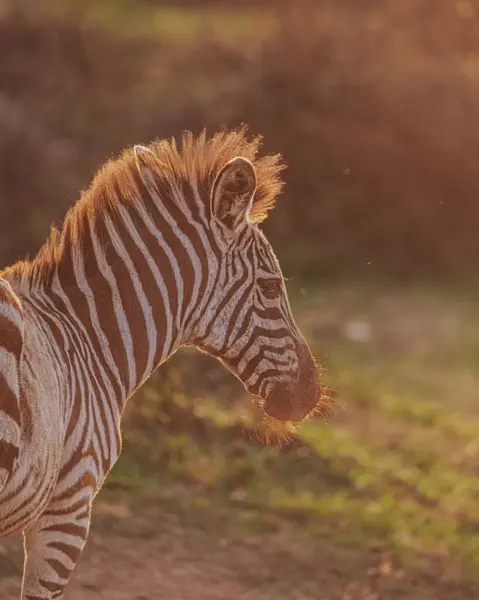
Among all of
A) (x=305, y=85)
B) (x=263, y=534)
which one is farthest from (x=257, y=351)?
(x=305, y=85)

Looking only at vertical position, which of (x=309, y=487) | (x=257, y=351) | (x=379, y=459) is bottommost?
(x=257, y=351)

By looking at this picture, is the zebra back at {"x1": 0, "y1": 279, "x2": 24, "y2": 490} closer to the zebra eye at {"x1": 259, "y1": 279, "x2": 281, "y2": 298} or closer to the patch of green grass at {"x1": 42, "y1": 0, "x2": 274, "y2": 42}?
the zebra eye at {"x1": 259, "y1": 279, "x2": 281, "y2": 298}

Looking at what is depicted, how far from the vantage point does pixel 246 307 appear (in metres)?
4.83

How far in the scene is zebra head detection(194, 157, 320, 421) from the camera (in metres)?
4.79

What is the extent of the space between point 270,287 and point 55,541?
1357 mm

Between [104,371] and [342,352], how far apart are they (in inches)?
378

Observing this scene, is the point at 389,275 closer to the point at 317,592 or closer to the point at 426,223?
the point at 426,223

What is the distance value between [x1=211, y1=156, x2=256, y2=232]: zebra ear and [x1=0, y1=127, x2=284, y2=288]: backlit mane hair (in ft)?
0.26

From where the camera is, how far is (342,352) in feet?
46.0

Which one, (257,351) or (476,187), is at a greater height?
(476,187)

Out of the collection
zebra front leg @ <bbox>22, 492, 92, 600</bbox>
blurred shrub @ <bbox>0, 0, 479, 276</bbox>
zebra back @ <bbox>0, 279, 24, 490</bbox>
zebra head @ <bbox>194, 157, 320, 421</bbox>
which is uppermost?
blurred shrub @ <bbox>0, 0, 479, 276</bbox>

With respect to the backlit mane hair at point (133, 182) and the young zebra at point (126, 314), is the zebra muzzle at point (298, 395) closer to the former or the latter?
the young zebra at point (126, 314)

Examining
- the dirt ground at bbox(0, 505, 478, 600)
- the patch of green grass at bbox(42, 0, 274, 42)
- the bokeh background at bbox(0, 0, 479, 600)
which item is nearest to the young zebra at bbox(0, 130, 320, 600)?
the bokeh background at bbox(0, 0, 479, 600)

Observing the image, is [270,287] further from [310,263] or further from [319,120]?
[319,120]
